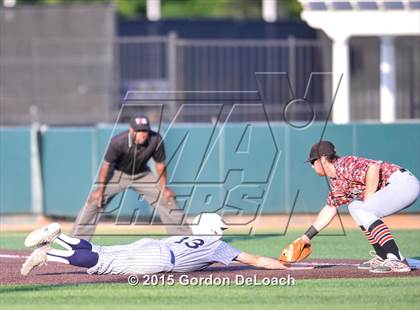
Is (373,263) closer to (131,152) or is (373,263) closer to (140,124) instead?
(140,124)

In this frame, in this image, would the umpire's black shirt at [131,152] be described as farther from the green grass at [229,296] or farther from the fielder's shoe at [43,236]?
the green grass at [229,296]

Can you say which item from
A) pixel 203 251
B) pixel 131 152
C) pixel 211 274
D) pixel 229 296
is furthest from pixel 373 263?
pixel 131 152

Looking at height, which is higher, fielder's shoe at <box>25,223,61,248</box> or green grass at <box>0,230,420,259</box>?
fielder's shoe at <box>25,223,61,248</box>

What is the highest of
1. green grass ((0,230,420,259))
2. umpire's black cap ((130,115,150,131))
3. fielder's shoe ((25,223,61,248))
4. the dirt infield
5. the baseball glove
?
umpire's black cap ((130,115,150,131))

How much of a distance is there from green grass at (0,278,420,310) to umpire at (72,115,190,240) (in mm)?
3470

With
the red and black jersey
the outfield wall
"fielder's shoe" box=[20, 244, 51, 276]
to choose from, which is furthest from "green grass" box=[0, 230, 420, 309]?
the outfield wall

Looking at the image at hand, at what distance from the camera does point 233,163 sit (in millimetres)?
19344

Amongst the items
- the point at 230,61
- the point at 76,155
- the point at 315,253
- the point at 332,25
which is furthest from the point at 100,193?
the point at 230,61

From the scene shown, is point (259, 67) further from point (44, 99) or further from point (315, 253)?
point (315, 253)

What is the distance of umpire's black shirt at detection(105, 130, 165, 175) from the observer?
46.0 ft

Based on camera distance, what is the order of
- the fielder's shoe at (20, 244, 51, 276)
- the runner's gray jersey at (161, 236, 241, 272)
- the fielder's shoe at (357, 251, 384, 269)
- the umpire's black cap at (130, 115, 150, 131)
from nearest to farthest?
the fielder's shoe at (20, 244, 51, 276) < the runner's gray jersey at (161, 236, 241, 272) < the fielder's shoe at (357, 251, 384, 269) < the umpire's black cap at (130, 115, 150, 131)

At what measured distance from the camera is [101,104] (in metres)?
28.8

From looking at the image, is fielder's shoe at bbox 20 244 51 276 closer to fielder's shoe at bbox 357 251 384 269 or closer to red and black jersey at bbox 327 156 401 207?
red and black jersey at bbox 327 156 401 207

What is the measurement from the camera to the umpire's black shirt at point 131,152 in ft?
46.0
